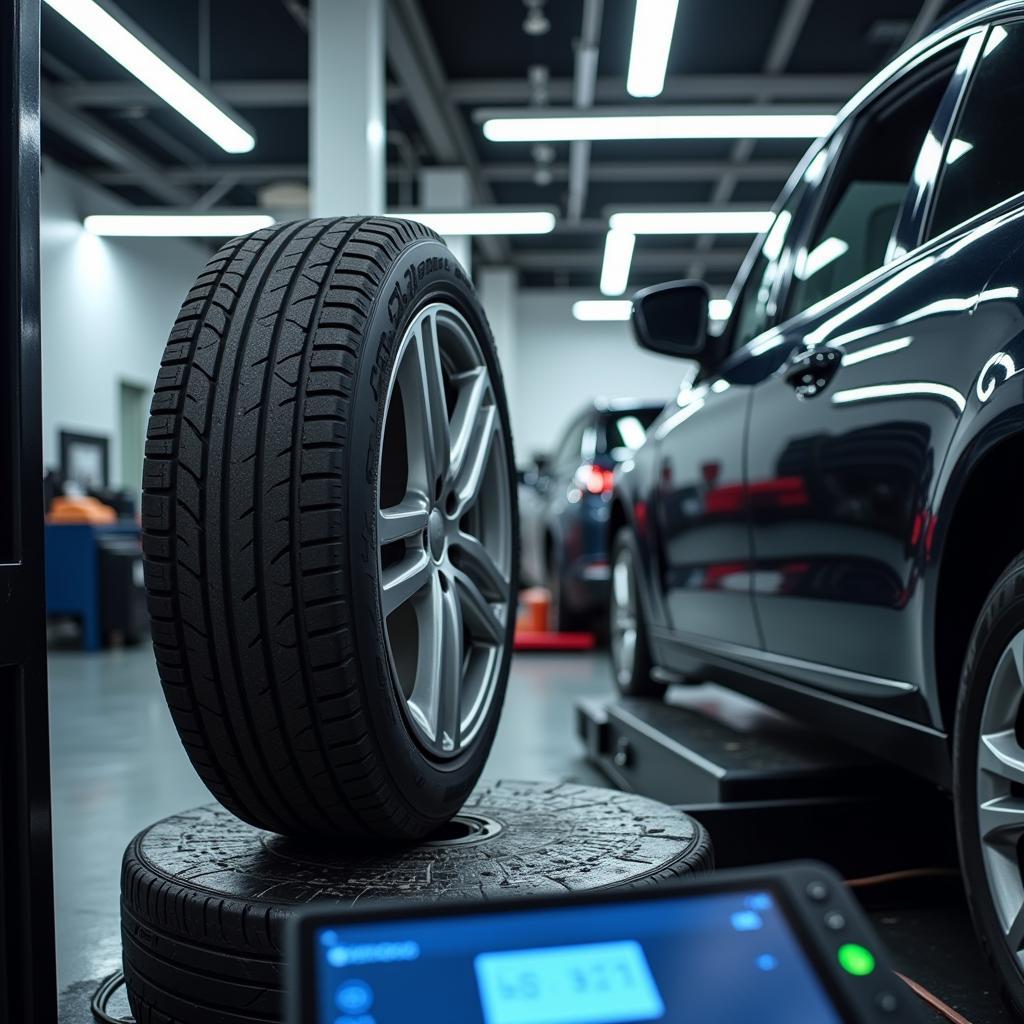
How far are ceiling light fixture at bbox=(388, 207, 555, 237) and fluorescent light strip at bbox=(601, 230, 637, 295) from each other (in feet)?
5.21

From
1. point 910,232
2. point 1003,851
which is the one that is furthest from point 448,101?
point 1003,851

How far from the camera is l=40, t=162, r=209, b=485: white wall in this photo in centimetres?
1330

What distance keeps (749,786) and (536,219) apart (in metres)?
8.66

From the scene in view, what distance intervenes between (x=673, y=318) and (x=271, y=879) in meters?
1.98

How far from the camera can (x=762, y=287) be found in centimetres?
291

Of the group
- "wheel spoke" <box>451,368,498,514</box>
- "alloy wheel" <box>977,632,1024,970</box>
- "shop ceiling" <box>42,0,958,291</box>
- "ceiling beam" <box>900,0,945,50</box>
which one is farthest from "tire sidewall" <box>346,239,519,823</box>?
"ceiling beam" <box>900,0,945,50</box>

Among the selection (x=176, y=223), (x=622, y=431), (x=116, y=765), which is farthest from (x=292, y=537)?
(x=176, y=223)

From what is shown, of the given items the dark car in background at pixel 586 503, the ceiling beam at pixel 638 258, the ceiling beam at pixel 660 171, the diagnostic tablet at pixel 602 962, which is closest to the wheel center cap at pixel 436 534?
the diagnostic tablet at pixel 602 962

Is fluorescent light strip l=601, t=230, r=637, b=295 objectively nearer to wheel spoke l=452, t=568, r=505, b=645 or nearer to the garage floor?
the garage floor

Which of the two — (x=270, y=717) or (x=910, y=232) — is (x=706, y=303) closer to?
(x=910, y=232)

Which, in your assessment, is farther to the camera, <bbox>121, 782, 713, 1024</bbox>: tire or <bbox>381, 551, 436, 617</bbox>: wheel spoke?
<bbox>381, 551, 436, 617</bbox>: wheel spoke

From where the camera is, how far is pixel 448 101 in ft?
39.2

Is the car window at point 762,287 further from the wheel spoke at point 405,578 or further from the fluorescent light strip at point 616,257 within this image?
the fluorescent light strip at point 616,257

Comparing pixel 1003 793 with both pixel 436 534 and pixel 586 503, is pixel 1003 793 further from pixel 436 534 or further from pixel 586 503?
pixel 586 503
